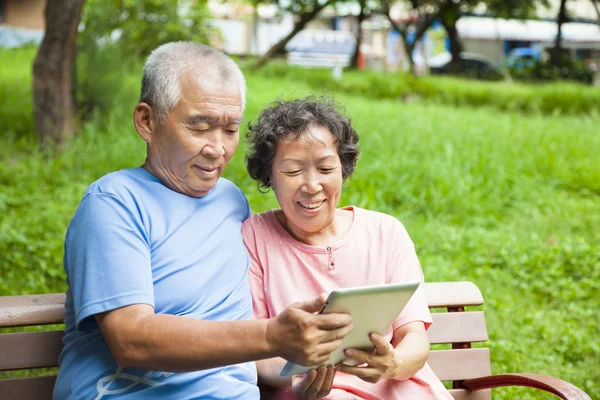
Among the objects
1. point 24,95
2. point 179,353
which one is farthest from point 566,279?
point 24,95

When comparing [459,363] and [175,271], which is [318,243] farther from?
[459,363]

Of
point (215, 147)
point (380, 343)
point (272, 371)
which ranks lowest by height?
point (272, 371)

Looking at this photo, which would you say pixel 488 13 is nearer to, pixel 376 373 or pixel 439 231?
pixel 439 231

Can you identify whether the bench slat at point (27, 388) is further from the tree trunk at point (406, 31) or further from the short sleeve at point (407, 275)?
the tree trunk at point (406, 31)

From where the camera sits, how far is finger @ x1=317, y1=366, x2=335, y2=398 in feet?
7.07

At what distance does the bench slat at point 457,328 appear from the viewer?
2.95 meters

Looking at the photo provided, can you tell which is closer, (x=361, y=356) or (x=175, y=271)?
(x=361, y=356)

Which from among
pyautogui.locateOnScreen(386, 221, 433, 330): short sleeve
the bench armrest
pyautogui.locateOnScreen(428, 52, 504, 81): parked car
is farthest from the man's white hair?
pyautogui.locateOnScreen(428, 52, 504, 81): parked car

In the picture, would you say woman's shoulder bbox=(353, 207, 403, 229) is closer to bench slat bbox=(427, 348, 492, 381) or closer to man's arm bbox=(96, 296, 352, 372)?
bench slat bbox=(427, 348, 492, 381)

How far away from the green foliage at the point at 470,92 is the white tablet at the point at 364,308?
11.4 meters

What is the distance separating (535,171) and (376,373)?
6.07 m

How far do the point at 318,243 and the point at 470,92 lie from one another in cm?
1284

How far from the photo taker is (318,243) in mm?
2604

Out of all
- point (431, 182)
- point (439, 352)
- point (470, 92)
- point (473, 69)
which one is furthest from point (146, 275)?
point (473, 69)
